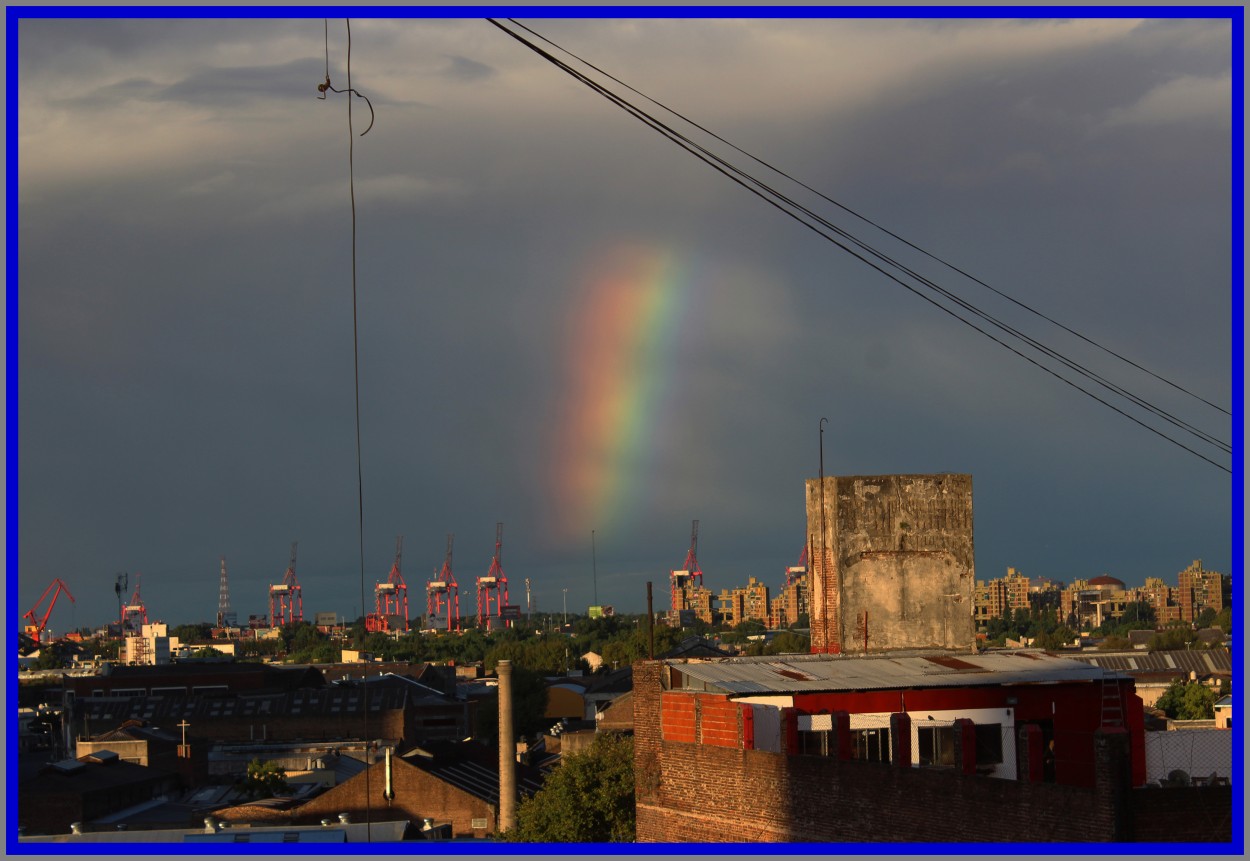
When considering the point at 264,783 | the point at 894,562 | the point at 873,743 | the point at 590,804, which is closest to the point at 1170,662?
the point at 264,783

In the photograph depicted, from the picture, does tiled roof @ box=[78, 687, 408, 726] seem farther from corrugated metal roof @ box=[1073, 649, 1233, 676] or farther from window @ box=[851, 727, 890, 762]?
window @ box=[851, 727, 890, 762]

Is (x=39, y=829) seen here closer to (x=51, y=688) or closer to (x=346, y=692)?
(x=346, y=692)

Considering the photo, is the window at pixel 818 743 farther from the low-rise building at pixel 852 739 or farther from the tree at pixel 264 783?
the tree at pixel 264 783

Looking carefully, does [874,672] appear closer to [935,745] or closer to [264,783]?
[935,745]

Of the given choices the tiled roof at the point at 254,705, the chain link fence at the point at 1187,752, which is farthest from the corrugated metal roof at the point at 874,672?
the tiled roof at the point at 254,705

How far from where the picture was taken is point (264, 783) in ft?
170

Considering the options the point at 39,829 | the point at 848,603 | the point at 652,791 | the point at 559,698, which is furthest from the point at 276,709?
the point at 652,791

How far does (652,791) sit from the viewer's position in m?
22.2

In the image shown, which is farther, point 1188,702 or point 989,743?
point 1188,702

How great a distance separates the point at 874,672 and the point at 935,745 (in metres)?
2.28

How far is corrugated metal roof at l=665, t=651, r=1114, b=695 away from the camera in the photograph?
2236 centimetres

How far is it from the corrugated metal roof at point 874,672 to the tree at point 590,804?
305 inches

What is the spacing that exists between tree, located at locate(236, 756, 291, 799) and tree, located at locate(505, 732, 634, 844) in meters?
18.5

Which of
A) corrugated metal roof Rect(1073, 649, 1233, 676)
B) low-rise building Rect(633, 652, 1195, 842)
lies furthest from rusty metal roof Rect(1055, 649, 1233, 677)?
low-rise building Rect(633, 652, 1195, 842)
